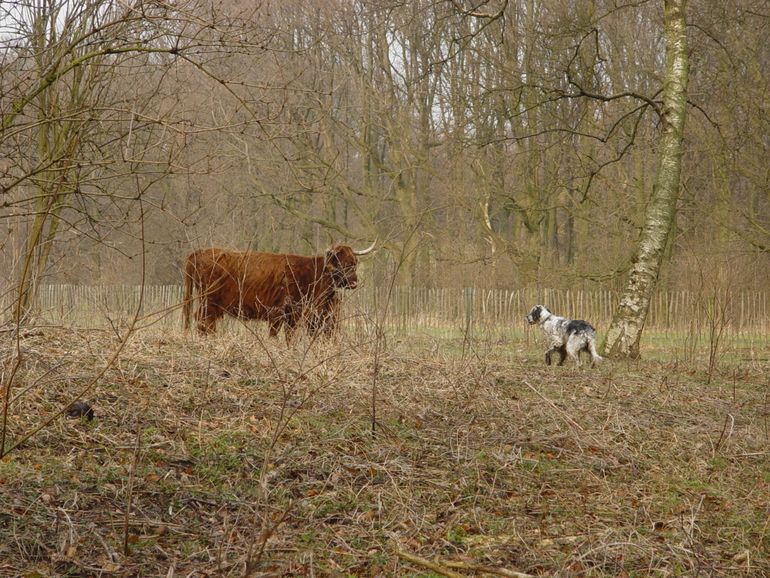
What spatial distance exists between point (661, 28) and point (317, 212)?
43.4 feet

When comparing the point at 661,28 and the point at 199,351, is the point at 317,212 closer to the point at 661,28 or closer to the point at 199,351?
the point at 661,28

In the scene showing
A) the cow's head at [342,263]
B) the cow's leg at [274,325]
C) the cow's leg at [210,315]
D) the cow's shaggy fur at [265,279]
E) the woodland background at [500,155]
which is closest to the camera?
the cow's leg at [210,315]

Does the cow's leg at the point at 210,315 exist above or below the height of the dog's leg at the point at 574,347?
above

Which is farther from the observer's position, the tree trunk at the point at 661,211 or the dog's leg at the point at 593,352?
the tree trunk at the point at 661,211

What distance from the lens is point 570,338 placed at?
11695 mm

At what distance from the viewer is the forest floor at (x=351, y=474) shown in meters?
4.01

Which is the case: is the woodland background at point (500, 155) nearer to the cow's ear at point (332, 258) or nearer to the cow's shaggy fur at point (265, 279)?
the cow's shaggy fur at point (265, 279)

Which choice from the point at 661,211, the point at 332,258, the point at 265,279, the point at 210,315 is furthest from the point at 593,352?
the point at 210,315

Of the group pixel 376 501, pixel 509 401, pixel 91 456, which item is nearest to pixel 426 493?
pixel 376 501

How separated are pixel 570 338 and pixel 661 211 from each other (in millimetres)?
2370

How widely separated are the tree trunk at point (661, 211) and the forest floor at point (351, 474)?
4.09 meters

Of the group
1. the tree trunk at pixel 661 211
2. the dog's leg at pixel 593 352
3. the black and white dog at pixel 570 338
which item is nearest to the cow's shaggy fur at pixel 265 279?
the black and white dog at pixel 570 338

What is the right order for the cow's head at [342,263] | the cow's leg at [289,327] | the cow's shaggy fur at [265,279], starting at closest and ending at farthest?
the cow's leg at [289,327] → the cow's head at [342,263] → the cow's shaggy fur at [265,279]

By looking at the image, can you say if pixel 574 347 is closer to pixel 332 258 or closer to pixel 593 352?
pixel 593 352
